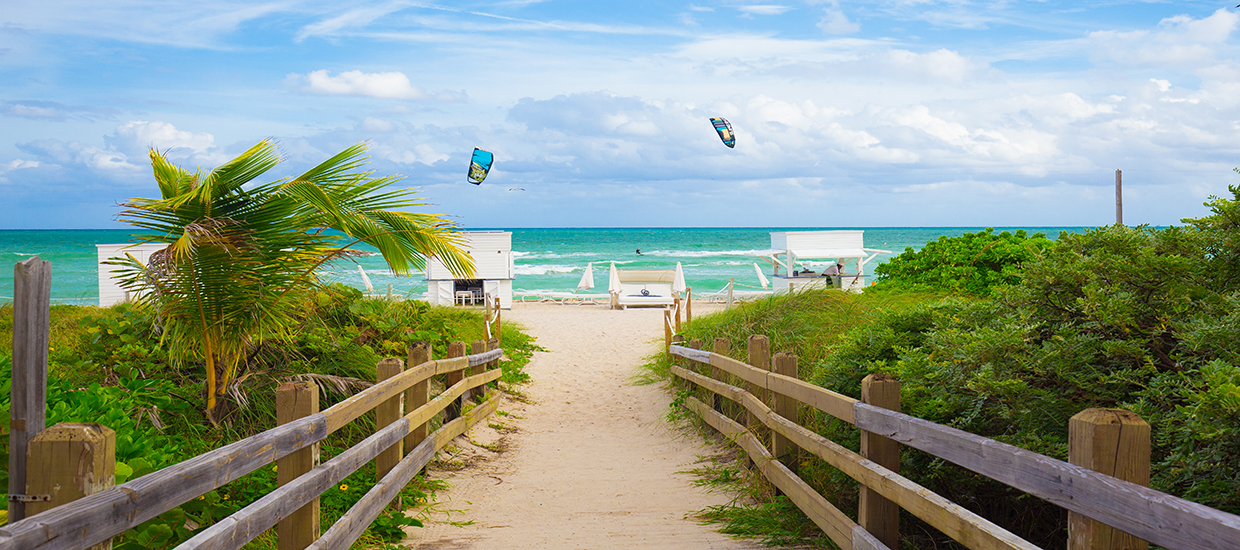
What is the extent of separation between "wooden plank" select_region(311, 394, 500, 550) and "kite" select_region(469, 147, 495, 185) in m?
11.4

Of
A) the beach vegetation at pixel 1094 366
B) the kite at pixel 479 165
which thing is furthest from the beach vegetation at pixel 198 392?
the kite at pixel 479 165

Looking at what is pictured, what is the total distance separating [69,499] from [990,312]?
3969 millimetres

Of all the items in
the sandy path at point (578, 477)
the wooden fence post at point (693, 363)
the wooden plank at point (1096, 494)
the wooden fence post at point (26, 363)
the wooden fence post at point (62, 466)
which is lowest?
the sandy path at point (578, 477)

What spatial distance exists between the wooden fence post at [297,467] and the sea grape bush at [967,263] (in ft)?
26.2

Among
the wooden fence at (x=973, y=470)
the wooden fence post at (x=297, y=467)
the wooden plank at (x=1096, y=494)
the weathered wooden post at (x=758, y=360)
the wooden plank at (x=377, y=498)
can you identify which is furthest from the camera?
A: the weathered wooden post at (x=758, y=360)

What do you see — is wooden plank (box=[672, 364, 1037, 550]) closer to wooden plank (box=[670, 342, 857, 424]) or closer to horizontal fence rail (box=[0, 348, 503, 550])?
wooden plank (box=[670, 342, 857, 424])

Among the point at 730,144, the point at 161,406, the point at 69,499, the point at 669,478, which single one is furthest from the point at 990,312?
the point at 730,144

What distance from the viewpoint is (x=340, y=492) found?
453cm

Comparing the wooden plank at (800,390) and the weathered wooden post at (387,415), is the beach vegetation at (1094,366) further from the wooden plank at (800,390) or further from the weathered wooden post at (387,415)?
the weathered wooden post at (387,415)

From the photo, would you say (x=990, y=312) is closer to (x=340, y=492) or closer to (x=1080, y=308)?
(x=1080, y=308)

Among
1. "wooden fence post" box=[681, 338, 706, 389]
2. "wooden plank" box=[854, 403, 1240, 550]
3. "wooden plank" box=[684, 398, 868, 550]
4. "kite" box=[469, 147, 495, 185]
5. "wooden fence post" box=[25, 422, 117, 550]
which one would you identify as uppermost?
"kite" box=[469, 147, 495, 185]

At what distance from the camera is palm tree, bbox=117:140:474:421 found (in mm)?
4824

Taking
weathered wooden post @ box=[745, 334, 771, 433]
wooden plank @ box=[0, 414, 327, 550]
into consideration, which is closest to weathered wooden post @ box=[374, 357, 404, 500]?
wooden plank @ box=[0, 414, 327, 550]

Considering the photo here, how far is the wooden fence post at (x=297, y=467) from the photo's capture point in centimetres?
325
